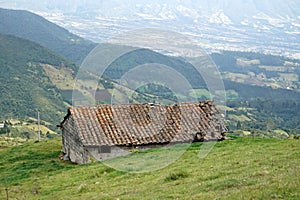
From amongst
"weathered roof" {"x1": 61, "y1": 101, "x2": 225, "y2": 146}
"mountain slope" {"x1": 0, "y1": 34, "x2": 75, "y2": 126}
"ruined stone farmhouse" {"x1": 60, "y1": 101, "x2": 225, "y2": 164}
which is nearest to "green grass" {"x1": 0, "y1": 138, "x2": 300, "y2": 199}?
"ruined stone farmhouse" {"x1": 60, "y1": 101, "x2": 225, "y2": 164}

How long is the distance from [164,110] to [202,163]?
13146 millimetres

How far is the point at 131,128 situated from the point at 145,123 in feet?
4.15

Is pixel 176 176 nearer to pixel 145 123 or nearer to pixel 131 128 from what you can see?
pixel 131 128

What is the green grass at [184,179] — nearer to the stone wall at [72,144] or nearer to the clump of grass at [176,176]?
the clump of grass at [176,176]

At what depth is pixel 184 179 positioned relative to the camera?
17.0m

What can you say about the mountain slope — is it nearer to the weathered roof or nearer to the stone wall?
the stone wall

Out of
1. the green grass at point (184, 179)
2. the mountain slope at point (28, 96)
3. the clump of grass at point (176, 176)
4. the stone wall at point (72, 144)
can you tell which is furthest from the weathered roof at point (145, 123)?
the mountain slope at point (28, 96)

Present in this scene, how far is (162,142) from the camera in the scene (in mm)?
30812

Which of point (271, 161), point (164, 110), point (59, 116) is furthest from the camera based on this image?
point (59, 116)

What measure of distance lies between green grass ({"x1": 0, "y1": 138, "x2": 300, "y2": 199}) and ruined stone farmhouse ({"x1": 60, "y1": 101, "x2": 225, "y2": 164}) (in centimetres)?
197

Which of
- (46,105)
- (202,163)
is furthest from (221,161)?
(46,105)

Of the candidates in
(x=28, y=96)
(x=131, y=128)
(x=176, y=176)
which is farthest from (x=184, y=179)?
(x=28, y=96)

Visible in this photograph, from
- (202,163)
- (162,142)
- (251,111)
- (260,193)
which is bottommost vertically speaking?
(251,111)

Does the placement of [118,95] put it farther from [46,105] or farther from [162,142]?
[162,142]
